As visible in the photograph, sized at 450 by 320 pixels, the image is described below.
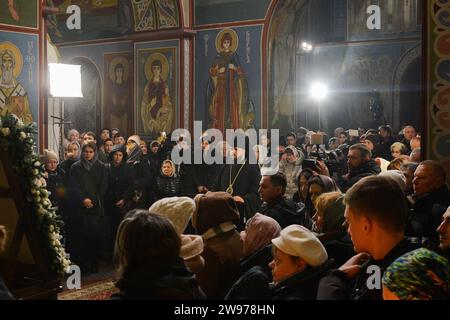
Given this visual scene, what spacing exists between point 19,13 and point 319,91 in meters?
13.6

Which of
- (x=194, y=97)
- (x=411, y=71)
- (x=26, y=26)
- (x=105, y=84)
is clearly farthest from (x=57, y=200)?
(x=411, y=71)

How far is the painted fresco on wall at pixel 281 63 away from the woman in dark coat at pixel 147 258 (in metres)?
11.1

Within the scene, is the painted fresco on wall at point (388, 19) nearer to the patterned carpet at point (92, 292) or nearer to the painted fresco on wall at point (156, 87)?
the painted fresco on wall at point (156, 87)

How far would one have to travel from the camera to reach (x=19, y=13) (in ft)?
30.6

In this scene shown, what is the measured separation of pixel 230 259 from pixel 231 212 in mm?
290

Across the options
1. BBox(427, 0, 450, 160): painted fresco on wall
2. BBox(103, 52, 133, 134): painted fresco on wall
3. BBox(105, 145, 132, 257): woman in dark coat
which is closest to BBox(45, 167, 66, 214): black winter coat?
BBox(105, 145, 132, 257): woman in dark coat

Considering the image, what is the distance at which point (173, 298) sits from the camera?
9.77 ft

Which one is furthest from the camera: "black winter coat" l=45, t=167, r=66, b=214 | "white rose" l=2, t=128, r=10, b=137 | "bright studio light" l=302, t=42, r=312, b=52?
"bright studio light" l=302, t=42, r=312, b=52

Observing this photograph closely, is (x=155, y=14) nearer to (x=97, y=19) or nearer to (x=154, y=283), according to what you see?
(x=97, y=19)

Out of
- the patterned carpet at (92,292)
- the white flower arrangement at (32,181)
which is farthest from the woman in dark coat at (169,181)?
the white flower arrangement at (32,181)

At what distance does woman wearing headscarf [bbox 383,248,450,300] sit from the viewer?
2.22 metres

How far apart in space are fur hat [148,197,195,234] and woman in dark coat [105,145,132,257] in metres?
5.58

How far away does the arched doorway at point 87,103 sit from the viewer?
19.6 m

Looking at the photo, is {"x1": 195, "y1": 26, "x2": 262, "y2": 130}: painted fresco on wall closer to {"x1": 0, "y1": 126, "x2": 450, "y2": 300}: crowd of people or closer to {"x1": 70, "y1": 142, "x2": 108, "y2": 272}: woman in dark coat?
{"x1": 70, "y1": 142, "x2": 108, "y2": 272}: woman in dark coat
